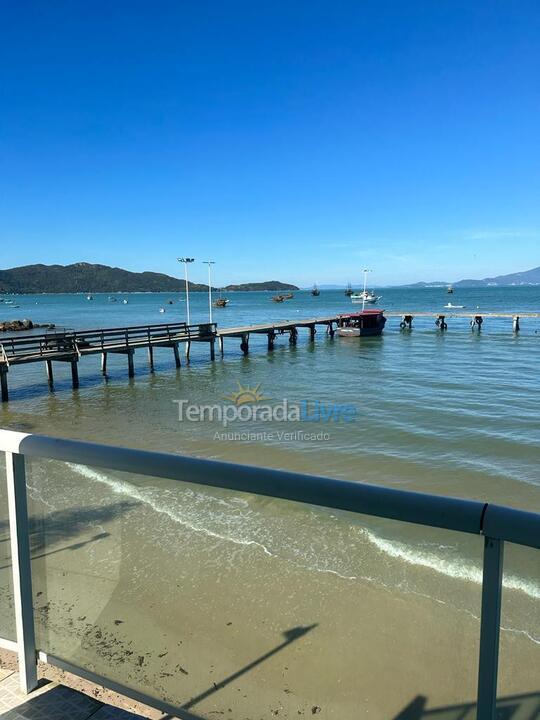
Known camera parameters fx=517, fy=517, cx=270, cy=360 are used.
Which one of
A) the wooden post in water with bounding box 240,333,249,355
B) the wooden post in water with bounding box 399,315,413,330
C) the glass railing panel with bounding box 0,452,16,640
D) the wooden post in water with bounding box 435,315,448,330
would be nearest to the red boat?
the wooden post in water with bounding box 399,315,413,330

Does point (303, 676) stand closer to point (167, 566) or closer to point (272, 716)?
point (272, 716)

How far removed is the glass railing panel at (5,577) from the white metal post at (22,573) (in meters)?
0.06

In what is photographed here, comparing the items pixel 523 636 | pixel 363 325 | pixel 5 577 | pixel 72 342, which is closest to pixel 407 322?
pixel 363 325

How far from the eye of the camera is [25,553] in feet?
7.29

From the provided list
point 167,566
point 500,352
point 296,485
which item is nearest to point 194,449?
point 167,566

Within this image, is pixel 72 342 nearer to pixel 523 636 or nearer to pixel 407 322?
pixel 523 636

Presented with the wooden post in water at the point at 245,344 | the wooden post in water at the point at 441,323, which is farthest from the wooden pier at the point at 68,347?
the wooden post in water at the point at 441,323

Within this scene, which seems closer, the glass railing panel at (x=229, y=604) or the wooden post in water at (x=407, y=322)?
the glass railing panel at (x=229, y=604)

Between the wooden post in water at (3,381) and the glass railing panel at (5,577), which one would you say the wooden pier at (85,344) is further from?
the glass railing panel at (5,577)

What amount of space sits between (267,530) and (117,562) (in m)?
0.68

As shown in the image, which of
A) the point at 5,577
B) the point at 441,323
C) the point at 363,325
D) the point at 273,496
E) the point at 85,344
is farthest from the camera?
the point at 441,323

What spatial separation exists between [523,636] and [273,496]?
3.03 ft

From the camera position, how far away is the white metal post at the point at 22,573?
6.97ft

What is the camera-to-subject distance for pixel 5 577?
233cm
